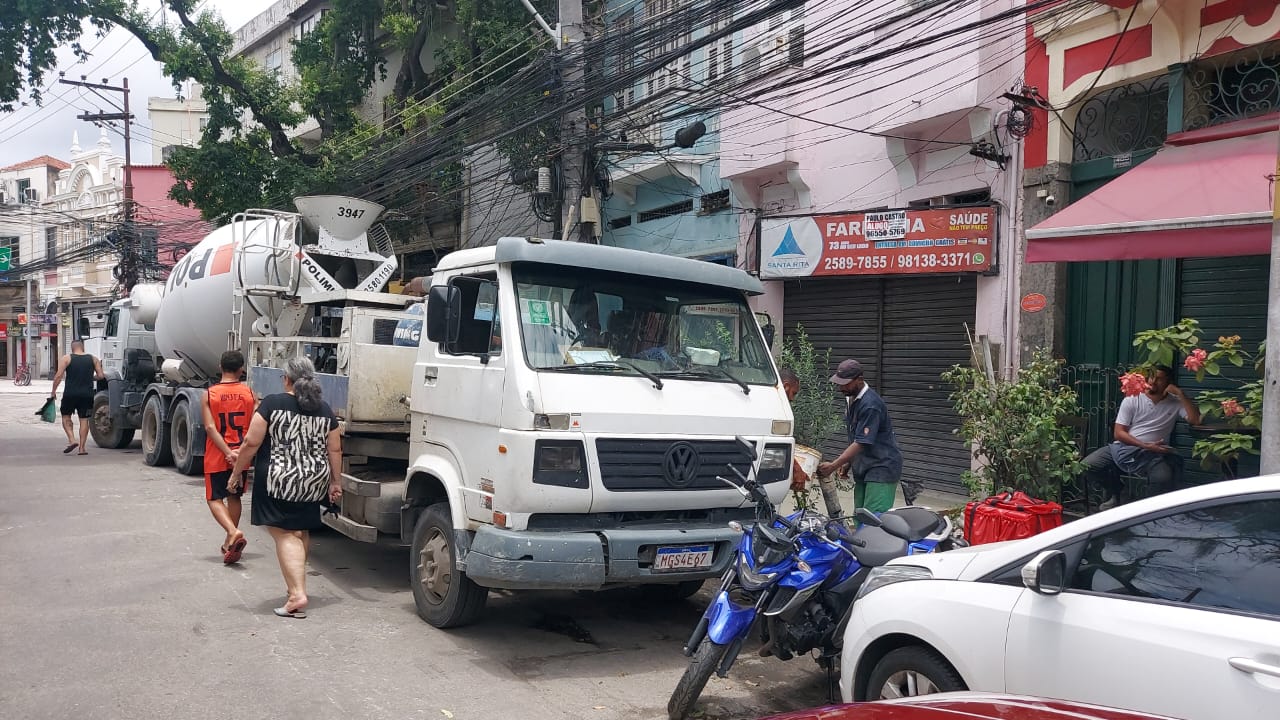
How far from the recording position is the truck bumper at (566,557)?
5.11m

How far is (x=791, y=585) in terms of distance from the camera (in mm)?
A: 4586

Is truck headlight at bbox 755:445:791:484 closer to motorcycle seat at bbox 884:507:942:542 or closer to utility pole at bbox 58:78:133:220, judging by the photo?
motorcycle seat at bbox 884:507:942:542

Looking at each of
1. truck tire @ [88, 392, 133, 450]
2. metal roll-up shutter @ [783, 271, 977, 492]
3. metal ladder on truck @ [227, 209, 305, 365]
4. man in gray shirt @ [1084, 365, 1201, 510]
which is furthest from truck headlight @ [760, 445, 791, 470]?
truck tire @ [88, 392, 133, 450]

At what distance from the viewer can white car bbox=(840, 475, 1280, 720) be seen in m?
2.84

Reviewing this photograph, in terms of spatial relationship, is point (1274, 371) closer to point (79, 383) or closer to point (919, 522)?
point (919, 522)

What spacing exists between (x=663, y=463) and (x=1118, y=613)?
2.73m

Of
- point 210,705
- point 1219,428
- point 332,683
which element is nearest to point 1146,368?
point 1219,428

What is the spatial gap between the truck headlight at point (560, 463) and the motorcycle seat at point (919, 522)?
5.49 feet

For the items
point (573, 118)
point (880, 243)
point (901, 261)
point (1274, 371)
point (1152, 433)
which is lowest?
point (1152, 433)

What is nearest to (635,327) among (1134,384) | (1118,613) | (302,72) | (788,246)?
(1118,613)

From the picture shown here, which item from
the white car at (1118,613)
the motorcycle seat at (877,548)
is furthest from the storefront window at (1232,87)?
the white car at (1118,613)

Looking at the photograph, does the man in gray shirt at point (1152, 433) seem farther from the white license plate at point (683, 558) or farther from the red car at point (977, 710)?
the red car at point (977, 710)

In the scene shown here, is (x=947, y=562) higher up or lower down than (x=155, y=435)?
higher up

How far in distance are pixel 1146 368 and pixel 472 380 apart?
5112 millimetres
